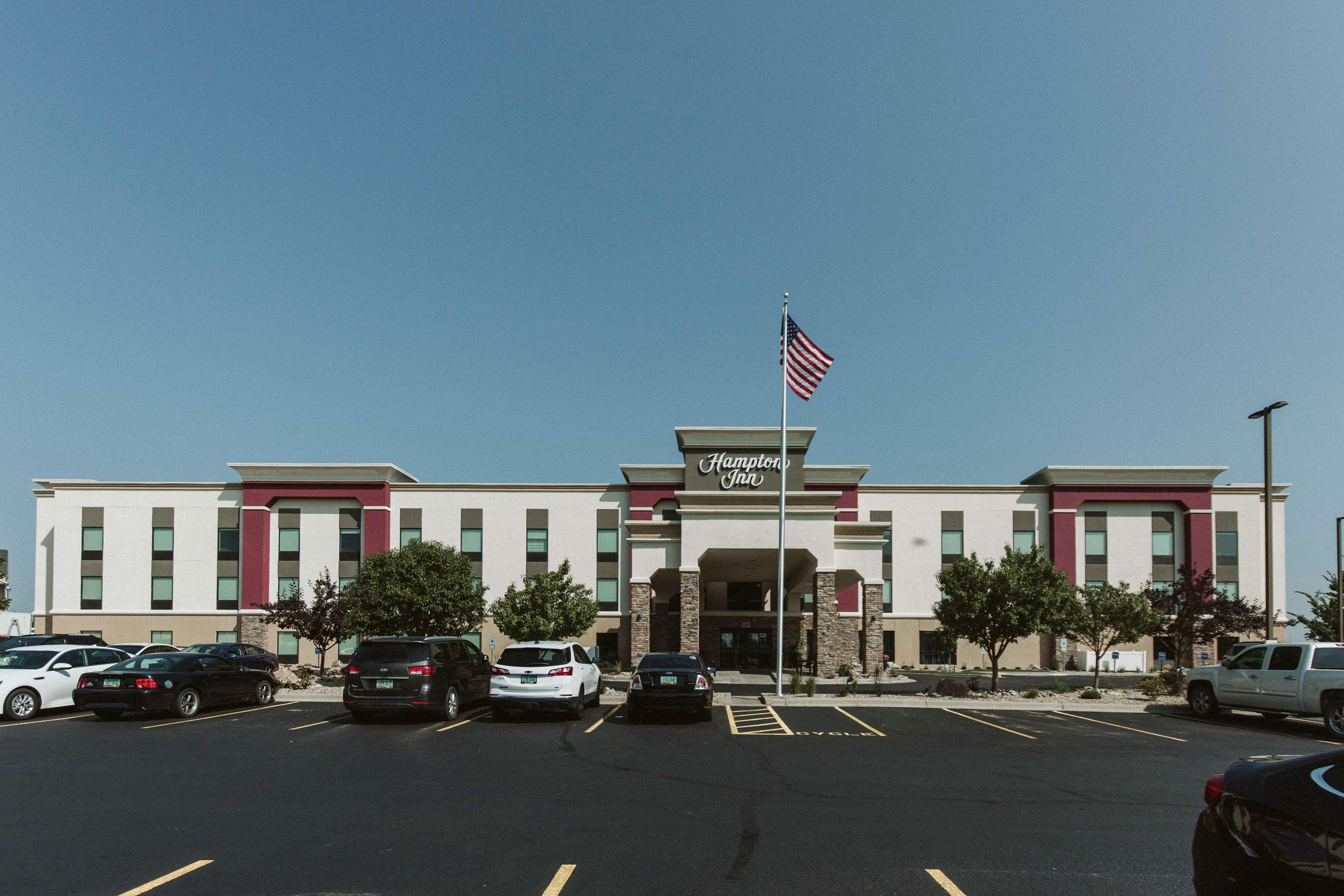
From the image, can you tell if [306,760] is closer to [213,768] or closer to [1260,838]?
[213,768]

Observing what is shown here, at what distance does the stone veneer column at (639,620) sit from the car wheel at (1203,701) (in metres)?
18.6

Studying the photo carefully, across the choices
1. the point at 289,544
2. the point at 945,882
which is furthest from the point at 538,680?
the point at 289,544

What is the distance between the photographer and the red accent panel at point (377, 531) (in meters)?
46.7

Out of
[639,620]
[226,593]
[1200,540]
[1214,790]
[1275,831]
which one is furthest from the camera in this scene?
[226,593]

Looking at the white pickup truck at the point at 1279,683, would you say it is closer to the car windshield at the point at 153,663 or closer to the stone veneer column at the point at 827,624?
the stone veneer column at the point at 827,624

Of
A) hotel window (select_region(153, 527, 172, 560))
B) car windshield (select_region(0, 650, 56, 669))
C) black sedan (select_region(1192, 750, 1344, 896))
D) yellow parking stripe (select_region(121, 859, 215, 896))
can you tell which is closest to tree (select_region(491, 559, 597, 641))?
car windshield (select_region(0, 650, 56, 669))

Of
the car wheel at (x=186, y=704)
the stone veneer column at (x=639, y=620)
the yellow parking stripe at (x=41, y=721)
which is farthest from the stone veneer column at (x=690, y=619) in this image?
the yellow parking stripe at (x=41, y=721)

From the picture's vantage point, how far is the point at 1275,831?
15.0 feet

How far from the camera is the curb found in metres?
22.6

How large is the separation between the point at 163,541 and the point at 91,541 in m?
4.04

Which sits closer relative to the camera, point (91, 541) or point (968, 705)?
point (968, 705)

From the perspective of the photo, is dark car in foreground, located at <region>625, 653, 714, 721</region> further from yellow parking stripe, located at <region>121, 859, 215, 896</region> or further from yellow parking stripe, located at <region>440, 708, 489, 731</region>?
yellow parking stripe, located at <region>121, 859, 215, 896</region>

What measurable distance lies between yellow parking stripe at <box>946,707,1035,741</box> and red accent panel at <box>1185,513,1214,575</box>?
3222 cm

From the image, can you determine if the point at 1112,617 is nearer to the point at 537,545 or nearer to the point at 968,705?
the point at 968,705
